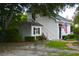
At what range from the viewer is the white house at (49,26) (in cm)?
1014

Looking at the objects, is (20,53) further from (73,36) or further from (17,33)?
(73,36)

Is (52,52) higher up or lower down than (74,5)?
lower down

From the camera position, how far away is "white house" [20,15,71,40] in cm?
1014

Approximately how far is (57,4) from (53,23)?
0.35 metres

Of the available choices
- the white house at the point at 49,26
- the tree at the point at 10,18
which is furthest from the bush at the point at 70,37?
the tree at the point at 10,18

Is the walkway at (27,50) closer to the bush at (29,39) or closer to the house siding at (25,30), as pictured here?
the bush at (29,39)

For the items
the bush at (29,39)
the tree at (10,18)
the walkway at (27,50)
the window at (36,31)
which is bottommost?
the walkway at (27,50)

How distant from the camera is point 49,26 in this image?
10.2 metres

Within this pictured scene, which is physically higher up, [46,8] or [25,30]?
[46,8]

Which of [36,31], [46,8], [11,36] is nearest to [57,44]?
[36,31]

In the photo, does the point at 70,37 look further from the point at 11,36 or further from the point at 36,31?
the point at 11,36

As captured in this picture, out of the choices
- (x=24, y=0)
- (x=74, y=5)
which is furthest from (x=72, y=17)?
(x=24, y=0)

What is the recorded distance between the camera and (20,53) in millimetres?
10109

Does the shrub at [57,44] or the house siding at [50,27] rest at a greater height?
the house siding at [50,27]
